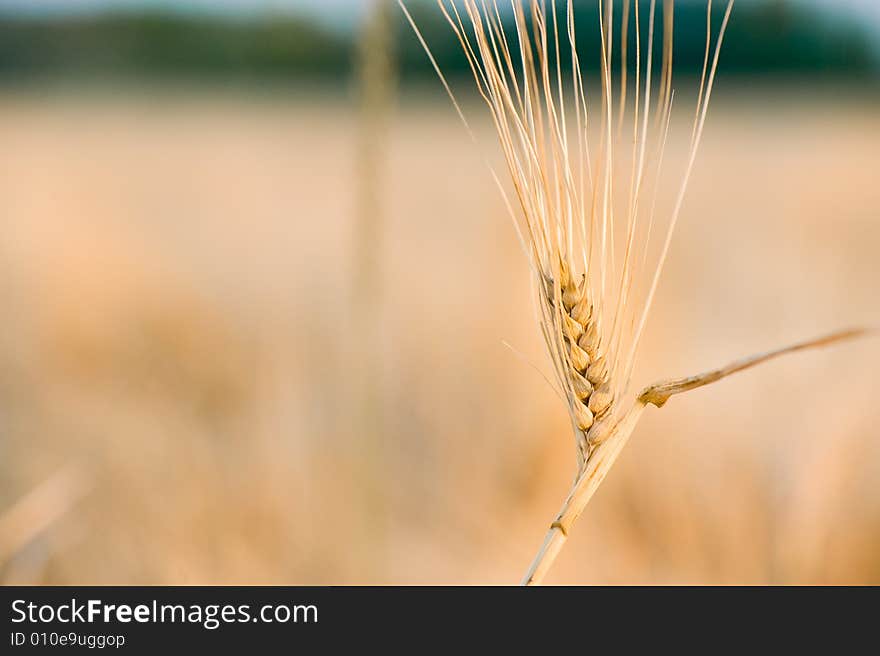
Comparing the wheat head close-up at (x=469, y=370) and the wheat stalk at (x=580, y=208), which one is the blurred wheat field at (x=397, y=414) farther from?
the wheat stalk at (x=580, y=208)

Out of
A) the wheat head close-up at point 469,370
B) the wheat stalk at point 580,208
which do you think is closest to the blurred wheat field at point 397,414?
the wheat head close-up at point 469,370

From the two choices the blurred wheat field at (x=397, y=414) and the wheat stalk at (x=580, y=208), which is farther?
the blurred wheat field at (x=397, y=414)

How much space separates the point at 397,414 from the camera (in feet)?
7.91

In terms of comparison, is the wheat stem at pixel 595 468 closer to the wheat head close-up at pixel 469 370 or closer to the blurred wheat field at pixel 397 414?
the wheat head close-up at pixel 469 370

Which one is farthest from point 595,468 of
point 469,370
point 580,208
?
point 469,370

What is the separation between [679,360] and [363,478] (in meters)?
1.53

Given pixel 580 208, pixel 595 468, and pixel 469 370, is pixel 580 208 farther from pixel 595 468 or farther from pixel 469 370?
pixel 469 370

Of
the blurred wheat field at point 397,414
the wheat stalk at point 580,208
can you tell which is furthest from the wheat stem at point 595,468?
the blurred wheat field at point 397,414

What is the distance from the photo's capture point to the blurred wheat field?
1448mm

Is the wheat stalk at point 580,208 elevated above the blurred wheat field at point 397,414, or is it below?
above

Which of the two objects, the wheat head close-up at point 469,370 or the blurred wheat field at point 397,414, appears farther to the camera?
the blurred wheat field at point 397,414

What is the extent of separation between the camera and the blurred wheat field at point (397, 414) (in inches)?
57.0

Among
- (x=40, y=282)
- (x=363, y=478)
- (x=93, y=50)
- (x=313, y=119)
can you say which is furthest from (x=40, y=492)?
(x=313, y=119)

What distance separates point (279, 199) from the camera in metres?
5.66
